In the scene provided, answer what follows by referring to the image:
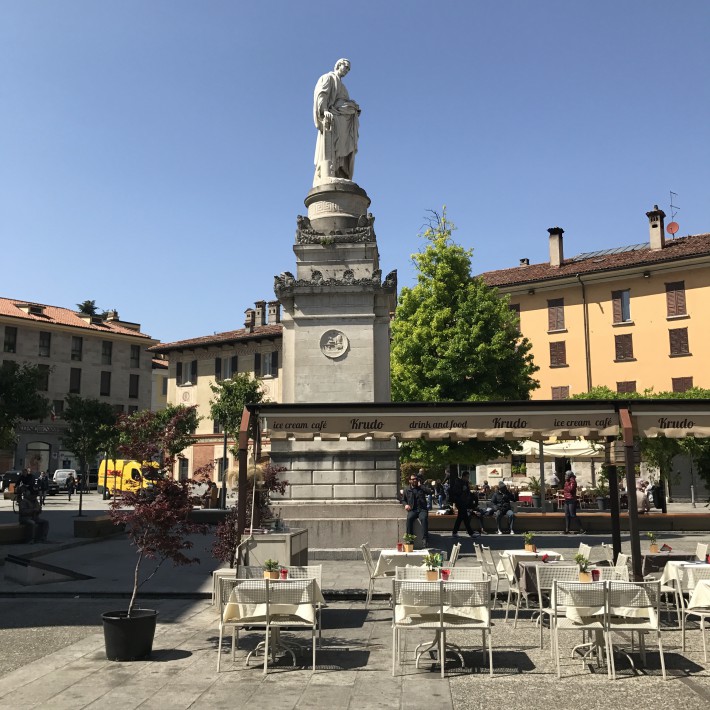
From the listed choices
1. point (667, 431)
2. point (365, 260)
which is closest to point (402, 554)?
point (667, 431)

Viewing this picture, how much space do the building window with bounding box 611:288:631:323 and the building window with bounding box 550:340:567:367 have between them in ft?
12.6

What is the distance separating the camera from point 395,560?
11.9 metres

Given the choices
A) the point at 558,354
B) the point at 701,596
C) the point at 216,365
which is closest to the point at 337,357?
the point at 701,596

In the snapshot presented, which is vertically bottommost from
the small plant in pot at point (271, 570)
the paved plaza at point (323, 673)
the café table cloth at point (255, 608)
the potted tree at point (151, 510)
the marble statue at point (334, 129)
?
the paved plaza at point (323, 673)

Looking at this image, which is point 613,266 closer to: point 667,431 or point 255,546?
point 667,431

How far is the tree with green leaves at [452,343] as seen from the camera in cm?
3256

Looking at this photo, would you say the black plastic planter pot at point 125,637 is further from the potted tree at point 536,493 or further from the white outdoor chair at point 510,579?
the potted tree at point 536,493

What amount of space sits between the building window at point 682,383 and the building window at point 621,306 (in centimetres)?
496

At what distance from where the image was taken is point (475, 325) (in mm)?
32906

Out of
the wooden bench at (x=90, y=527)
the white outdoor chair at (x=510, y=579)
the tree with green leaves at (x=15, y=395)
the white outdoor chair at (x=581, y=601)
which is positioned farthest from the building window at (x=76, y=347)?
the white outdoor chair at (x=581, y=601)

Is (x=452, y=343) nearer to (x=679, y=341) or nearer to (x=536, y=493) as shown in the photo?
(x=536, y=493)

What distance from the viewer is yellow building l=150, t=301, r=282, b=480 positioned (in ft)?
195

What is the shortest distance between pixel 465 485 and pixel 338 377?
5.45 metres

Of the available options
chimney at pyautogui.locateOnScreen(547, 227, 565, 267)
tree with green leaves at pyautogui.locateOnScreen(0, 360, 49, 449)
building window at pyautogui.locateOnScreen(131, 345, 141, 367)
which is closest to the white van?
building window at pyautogui.locateOnScreen(131, 345, 141, 367)
